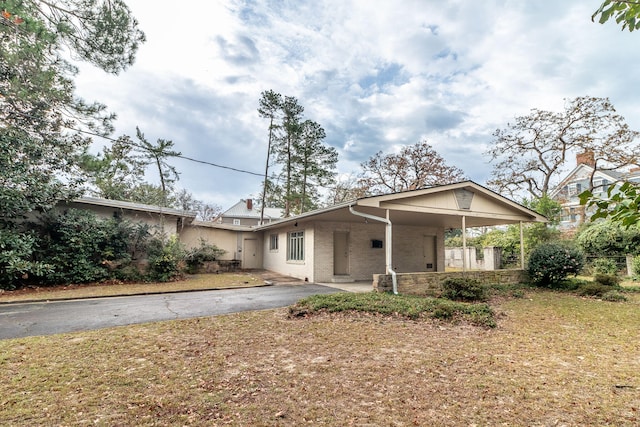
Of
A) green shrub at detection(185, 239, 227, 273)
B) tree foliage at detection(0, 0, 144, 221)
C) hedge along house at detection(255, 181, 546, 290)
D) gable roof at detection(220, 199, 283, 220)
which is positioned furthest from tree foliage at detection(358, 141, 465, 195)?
gable roof at detection(220, 199, 283, 220)

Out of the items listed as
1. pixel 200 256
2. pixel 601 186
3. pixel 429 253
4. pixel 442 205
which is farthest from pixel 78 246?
pixel 601 186

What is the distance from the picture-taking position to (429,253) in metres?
15.6

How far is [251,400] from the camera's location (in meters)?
3.10

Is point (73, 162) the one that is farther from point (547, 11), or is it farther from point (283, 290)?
point (547, 11)

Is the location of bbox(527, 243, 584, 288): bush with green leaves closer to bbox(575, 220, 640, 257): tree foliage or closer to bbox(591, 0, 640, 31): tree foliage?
bbox(575, 220, 640, 257): tree foliage

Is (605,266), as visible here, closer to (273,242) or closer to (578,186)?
(273,242)

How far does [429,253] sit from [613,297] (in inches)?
290

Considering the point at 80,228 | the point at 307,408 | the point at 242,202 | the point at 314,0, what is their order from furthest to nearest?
the point at 242,202 → the point at 80,228 → the point at 314,0 → the point at 307,408

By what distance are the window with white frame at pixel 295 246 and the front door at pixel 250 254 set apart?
5.48 meters

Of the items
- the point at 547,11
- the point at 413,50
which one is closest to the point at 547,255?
the point at 413,50

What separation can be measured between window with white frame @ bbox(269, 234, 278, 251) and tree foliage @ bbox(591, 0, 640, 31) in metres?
16.3

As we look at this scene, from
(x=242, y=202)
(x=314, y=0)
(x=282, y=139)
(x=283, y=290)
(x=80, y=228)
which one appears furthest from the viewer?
(x=242, y=202)

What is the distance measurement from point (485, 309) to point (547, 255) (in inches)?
242

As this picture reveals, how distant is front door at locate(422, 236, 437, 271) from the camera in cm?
1529
